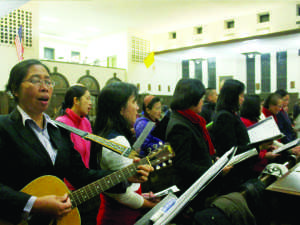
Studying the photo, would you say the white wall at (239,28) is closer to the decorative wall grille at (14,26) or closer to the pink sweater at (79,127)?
the decorative wall grille at (14,26)

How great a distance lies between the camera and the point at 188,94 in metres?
2.13

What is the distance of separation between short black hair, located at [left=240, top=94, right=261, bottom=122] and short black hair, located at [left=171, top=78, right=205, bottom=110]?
4.93 feet

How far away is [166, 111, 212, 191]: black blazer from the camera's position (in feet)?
6.35

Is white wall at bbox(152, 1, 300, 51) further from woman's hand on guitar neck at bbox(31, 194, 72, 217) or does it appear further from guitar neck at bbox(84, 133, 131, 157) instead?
woman's hand on guitar neck at bbox(31, 194, 72, 217)

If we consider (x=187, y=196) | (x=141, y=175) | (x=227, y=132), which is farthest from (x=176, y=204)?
(x=227, y=132)

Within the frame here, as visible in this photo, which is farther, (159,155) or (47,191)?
(159,155)

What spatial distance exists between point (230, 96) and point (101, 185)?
175cm

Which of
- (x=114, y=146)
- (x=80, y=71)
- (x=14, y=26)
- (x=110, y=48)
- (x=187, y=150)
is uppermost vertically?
(x=110, y=48)

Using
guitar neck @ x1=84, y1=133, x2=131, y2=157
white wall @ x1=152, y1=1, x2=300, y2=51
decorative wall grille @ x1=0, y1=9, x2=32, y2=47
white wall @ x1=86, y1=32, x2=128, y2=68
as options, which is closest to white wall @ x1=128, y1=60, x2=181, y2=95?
white wall @ x1=86, y1=32, x2=128, y2=68

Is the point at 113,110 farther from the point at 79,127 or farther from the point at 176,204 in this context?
the point at 79,127

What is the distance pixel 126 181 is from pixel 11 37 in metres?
10.3

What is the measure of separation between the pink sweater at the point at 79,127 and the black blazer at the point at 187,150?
102 centimetres

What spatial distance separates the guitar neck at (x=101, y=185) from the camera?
1360 mm

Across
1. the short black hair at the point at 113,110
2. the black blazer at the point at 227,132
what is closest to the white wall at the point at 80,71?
the black blazer at the point at 227,132
